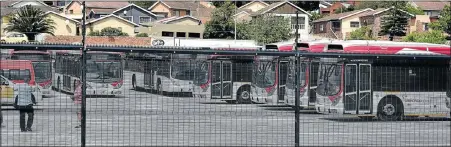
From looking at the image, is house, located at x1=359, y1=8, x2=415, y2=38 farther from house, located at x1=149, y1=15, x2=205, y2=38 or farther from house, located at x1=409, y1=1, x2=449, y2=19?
house, located at x1=409, y1=1, x2=449, y2=19

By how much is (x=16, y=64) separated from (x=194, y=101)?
234 centimetres

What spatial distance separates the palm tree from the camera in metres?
39.5

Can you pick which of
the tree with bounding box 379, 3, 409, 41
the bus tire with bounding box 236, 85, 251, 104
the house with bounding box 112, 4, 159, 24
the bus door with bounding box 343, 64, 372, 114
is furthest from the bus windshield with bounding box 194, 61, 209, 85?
the house with bounding box 112, 4, 159, 24

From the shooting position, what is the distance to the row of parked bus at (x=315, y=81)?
32.8 feet

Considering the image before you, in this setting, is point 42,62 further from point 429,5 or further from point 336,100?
point 429,5

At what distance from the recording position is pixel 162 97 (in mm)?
10000

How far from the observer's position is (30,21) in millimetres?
42594

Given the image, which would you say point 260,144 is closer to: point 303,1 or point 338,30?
point 338,30

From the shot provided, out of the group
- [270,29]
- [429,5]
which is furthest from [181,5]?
[270,29]

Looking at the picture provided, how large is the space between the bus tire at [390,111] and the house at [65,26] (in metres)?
47.5

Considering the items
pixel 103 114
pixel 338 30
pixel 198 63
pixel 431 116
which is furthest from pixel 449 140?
pixel 338 30

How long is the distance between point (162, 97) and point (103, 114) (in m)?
0.91

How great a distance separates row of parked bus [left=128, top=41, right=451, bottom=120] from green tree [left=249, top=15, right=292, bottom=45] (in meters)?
44.8

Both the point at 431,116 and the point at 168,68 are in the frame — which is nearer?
the point at 168,68
